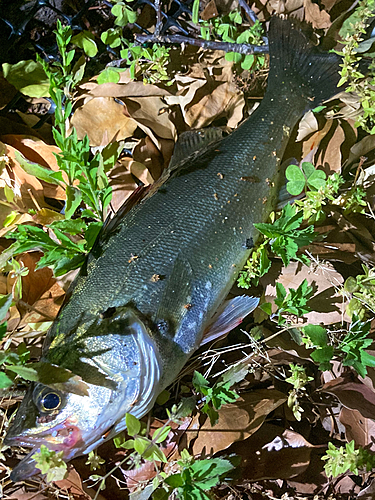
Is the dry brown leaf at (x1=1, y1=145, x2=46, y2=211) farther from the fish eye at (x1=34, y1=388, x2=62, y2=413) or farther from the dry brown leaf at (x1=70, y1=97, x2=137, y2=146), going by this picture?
the fish eye at (x1=34, y1=388, x2=62, y2=413)

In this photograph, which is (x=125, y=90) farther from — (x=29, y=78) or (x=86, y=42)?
(x=29, y=78)

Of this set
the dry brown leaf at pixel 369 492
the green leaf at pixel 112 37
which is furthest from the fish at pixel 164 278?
the dry brown leaf at pixel 369 492

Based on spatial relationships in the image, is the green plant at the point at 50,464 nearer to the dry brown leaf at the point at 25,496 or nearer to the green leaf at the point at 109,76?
the dry brown leaf at the point at 25,496

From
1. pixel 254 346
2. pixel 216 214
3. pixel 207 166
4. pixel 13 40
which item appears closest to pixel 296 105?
pixel 207 166

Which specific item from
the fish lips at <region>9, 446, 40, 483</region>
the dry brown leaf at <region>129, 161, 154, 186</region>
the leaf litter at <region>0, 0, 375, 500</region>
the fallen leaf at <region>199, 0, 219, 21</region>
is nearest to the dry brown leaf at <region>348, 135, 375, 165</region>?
the leaf litter at <region>0, 0, 375, 500</region>

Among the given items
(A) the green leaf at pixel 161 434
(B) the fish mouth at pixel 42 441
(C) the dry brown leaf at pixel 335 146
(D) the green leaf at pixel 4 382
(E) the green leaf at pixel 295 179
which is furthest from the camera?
(C) the dry brown leaf at pixel 335 146

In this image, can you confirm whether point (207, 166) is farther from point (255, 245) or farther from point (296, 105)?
point (296, 105)
